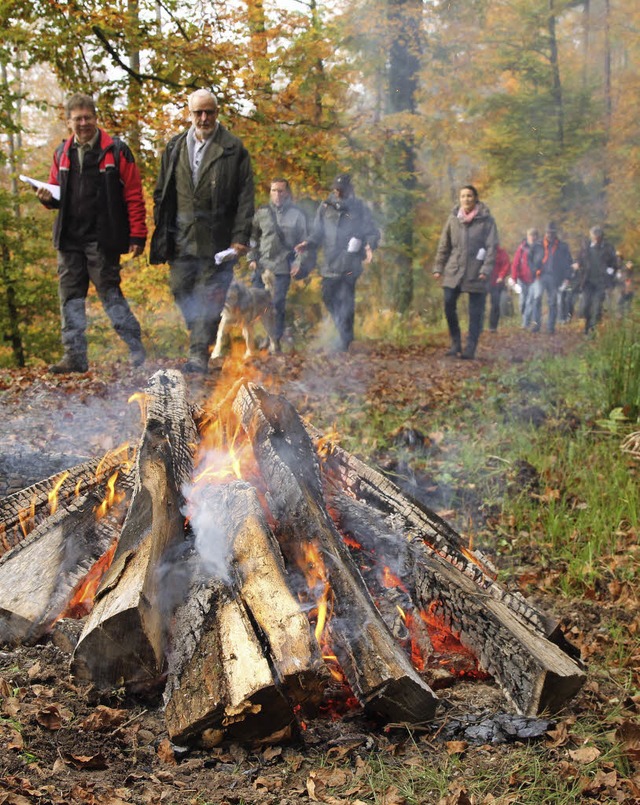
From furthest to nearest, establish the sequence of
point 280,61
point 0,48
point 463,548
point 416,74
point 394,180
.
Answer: point 416,74 < point 394,180 < point 280,61 < point 0,48 < point 463,548

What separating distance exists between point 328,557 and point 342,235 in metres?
9.68

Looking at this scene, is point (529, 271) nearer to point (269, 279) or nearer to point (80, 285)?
point (269, 279)

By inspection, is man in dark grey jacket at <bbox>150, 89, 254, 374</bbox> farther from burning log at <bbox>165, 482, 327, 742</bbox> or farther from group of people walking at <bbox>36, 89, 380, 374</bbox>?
burning log at <bbox>165, 482, 327, 742</bbox>

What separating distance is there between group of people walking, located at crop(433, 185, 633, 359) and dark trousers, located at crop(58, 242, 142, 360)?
5.63 m

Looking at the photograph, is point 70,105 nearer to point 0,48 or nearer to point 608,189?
point 0,48

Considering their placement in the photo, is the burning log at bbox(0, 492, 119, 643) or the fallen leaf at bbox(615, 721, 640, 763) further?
the burning log at bbox(0, 492, 119, 643)

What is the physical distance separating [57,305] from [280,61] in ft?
17.3

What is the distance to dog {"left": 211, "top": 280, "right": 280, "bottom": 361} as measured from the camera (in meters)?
10.9

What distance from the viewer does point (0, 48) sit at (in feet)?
32.3

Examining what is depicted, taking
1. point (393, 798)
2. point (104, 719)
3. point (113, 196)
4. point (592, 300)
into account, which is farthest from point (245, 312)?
point (592, 300)

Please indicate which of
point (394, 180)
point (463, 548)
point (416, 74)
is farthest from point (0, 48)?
point (416, 74)

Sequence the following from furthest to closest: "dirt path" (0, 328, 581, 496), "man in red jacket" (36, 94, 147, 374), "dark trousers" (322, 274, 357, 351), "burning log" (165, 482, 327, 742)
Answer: "dark trousers" (322, 274, 357, 351) → "man in red jacket" (36, 94, 147, 374) → "dirt path" (0, 328, 581, 496) → "burning log" (165, 482, 327, 742)

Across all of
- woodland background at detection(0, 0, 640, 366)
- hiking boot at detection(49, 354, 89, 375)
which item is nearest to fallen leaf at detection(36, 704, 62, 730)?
hiking boot at detection(49, 354, 89, 375)

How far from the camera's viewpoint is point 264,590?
2.83m
